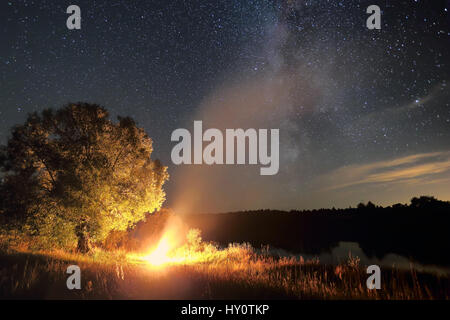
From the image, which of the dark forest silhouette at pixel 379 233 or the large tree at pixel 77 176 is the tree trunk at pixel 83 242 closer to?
the large tree at pixel 77 176

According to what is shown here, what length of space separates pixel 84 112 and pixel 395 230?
347 ft

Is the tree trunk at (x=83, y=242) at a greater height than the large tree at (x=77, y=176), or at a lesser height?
lesser

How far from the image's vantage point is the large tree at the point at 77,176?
51.9 feet

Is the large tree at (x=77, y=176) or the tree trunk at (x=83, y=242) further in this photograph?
the tree trunk at (x=83, y=242)

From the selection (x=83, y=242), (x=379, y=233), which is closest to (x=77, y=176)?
(x=83, y=242)

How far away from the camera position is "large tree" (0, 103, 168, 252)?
15820mm

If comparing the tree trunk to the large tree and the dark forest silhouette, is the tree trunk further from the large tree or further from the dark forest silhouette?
the dark forest silhouette

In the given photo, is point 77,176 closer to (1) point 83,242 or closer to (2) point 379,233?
(1) point 83,242

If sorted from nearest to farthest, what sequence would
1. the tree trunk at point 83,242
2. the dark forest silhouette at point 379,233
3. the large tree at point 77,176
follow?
1. the large tree at point 77,176
2. the tree trunk at point 83,242
3. the dark forest silhouette at point 379,233

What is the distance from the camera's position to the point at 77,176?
52.7 ft

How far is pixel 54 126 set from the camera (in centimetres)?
1825

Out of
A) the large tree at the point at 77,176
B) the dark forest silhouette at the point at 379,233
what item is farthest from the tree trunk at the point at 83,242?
the dark forest silhouette at the point at 379,233
